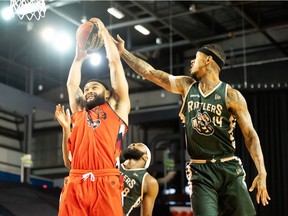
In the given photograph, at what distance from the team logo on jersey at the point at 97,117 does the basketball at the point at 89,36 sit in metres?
0.60

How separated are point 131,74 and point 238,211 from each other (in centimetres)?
1216

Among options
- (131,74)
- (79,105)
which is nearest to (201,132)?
(79,105)

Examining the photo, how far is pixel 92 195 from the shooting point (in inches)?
164

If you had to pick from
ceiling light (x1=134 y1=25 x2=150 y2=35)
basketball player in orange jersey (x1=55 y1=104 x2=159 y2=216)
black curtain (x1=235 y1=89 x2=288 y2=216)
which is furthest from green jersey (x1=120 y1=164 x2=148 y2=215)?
ceiling light (x1=134 y1=25 x2=150 y2=35)

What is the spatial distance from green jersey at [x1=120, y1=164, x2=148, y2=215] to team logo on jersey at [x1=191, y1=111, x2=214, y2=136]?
79.5 inches

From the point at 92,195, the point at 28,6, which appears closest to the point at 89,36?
the point at 92,195

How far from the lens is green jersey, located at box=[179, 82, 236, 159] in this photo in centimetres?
432

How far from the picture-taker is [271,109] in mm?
13203

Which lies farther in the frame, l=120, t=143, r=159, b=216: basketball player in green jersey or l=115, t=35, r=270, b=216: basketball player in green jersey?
l=120, t=143, r=159, b=216: basketball player in green jersey

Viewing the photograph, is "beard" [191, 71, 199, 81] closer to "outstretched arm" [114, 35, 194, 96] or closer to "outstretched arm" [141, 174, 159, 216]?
"outstretched arm" [114, 35, 194, 96]

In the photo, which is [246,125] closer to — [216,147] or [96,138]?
[216,147]

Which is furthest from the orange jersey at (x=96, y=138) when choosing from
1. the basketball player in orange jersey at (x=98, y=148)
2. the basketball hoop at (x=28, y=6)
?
the basketball hoop at (x=28, y=6)

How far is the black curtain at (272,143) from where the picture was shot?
12.8 metres

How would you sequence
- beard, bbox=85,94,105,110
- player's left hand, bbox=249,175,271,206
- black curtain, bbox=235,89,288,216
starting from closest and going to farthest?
player's left hand, bbox=249,175,271,206 → beard, bbox=85,94,105,110 → black curtain, bbox=235,89,288,216
